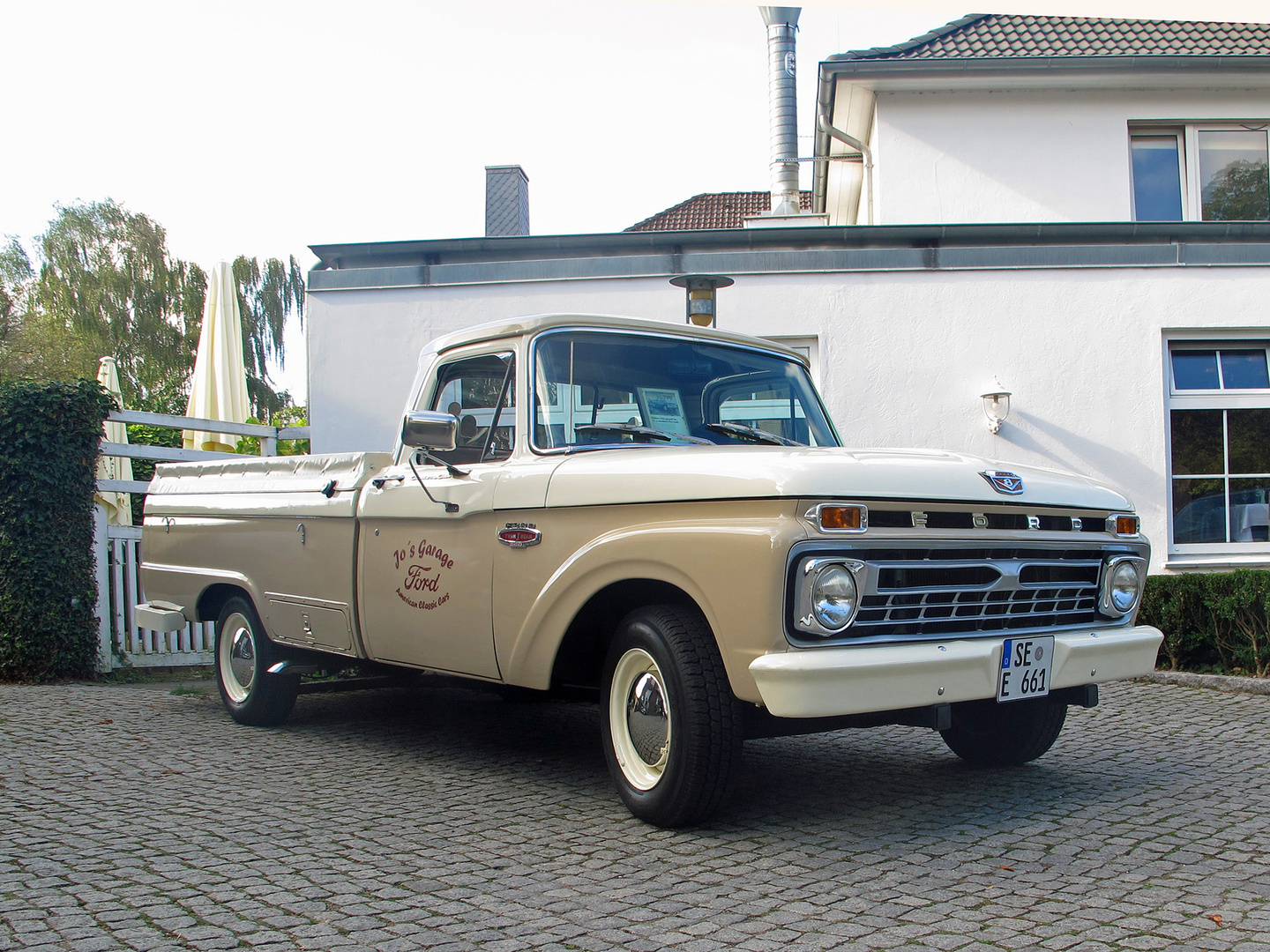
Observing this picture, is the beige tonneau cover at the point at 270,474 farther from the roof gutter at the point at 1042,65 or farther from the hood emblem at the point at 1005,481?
the roof gutter at the point at 1042,65

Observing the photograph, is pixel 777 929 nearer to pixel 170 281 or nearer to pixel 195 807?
pixel 195 807

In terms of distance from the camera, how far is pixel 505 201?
1422cm

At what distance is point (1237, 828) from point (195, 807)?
409 cm

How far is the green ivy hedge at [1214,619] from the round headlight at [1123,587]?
3.75m

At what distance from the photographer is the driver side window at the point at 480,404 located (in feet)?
15.4

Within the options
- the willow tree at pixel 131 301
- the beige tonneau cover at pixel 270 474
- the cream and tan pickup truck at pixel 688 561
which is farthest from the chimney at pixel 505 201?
the willow tree at pixel 131 301

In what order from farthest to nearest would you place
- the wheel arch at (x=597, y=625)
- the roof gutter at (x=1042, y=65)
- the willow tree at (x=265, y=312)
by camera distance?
the willow tree at (x=265, y=312) < the roof gutter at (x=1042, y=65) < the wheel arch at (x=597, y=625)

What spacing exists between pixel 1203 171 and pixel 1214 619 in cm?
687

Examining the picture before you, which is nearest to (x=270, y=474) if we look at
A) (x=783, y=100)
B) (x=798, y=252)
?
(x=798, y=252)

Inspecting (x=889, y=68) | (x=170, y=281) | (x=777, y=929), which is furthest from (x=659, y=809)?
(x=170, y=281)

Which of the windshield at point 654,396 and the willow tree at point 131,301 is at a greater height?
Result: the willow tree at point 131,301

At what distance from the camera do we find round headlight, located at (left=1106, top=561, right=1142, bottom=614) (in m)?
4.26

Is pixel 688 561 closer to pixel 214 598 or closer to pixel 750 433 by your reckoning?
pixel 750 433

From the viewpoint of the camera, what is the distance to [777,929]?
2.94 m
